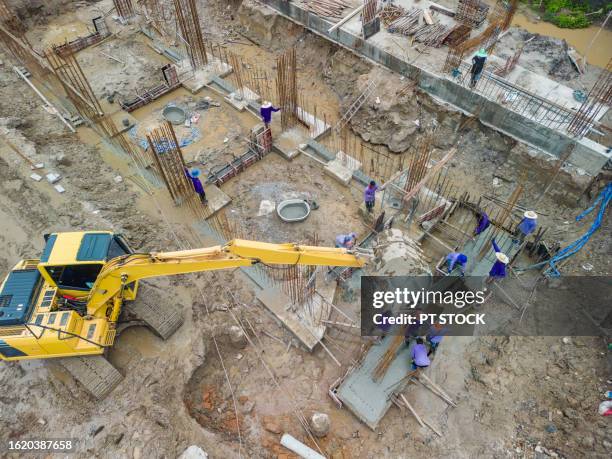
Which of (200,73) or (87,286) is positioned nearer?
(87,286)

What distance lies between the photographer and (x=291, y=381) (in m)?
8.62

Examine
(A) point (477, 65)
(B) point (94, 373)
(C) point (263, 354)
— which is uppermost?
(A) point (477, 65)

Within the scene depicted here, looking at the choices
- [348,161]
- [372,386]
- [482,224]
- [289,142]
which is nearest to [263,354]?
[372,386]

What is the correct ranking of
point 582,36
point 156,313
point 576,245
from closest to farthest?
point 156,313 → point 576,245 → point 582,36

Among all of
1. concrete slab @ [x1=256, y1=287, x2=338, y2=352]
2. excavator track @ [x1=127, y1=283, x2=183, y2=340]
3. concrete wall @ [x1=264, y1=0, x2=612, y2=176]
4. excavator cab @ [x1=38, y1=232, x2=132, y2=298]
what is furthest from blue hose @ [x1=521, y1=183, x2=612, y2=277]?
excavator cab @ [x1=38, y1=232, x2=132, y2=298]

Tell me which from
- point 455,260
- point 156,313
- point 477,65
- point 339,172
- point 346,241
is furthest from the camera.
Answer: point 339,172

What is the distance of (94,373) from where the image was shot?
317 inches

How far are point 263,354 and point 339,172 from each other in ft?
19.7

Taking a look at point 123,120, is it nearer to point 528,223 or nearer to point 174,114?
point 174,114

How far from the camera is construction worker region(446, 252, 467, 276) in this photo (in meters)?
9.21

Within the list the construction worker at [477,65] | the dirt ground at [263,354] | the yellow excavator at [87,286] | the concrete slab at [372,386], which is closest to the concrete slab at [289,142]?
the dirt ground at [263,354]

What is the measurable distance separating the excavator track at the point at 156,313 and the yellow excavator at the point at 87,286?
0.44m

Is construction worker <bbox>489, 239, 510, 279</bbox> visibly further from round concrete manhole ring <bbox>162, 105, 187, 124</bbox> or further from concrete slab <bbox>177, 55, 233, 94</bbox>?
concrete slab <bbox>177, 55, 233, 94</bbox>

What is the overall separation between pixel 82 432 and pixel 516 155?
13.0 metres
